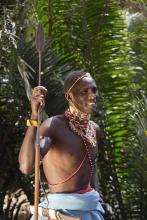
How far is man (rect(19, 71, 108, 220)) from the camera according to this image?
8.52 ft

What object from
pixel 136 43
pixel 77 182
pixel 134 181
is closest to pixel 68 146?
pixel 77 182

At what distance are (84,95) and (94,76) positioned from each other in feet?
7.19

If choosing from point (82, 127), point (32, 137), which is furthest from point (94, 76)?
point (32, 137)

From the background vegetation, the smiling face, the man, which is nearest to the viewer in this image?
the man

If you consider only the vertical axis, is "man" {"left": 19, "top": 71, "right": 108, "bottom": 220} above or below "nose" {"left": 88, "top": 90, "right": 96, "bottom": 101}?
below

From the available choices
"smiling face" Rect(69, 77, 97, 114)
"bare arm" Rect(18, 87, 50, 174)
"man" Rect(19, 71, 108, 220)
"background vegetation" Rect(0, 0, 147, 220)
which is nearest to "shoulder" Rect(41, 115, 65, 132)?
"man" Rect(19, 71, 108, 220)

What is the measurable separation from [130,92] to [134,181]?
864mm

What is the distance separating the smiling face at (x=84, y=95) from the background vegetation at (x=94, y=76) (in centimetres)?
165

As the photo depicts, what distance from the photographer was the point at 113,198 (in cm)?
489

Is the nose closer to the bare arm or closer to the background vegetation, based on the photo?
the bare arm

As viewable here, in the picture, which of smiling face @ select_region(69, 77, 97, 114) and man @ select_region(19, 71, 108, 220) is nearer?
man @ select_region(19, 71, 108, 220)

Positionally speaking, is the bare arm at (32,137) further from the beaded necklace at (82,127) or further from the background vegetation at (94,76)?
the background vegetation at (94,76)

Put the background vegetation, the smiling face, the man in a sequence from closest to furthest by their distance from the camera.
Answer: the man, the smiling face, the background vegetation

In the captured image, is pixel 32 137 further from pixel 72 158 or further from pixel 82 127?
pixel 82 127
